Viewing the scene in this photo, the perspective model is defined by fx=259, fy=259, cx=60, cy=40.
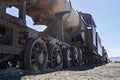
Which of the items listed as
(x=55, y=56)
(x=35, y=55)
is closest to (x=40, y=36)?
(x=35, y=55)

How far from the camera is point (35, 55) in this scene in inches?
314

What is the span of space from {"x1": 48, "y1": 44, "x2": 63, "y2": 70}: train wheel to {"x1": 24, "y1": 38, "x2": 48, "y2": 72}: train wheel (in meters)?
0.84

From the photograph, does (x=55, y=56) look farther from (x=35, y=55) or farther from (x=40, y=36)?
(x=35, y=55)

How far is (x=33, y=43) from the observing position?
24.6 ft

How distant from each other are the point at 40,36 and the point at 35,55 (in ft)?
2.54

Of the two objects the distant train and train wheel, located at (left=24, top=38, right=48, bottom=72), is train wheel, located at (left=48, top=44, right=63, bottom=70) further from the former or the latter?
train wheel, located at (left=24, top=38, right=48, bottom=72)

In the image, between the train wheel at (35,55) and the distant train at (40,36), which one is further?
the train wheel at (35,55)

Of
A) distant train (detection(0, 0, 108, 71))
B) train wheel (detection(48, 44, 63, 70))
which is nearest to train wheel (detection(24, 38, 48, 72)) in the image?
distant train (detection(0, 0, 108, 71))

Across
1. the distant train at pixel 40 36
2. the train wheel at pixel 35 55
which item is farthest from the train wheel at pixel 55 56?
the train wheel at pixel 35 55

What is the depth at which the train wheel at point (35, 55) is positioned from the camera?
726 cm

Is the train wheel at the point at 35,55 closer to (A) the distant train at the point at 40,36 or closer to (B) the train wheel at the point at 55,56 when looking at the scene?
(A) the distant train at the point at 40,36

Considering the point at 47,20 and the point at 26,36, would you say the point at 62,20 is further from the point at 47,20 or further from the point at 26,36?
the point at 26,36

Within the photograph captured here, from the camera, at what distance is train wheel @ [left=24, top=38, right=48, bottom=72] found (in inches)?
286

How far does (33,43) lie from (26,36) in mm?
293
